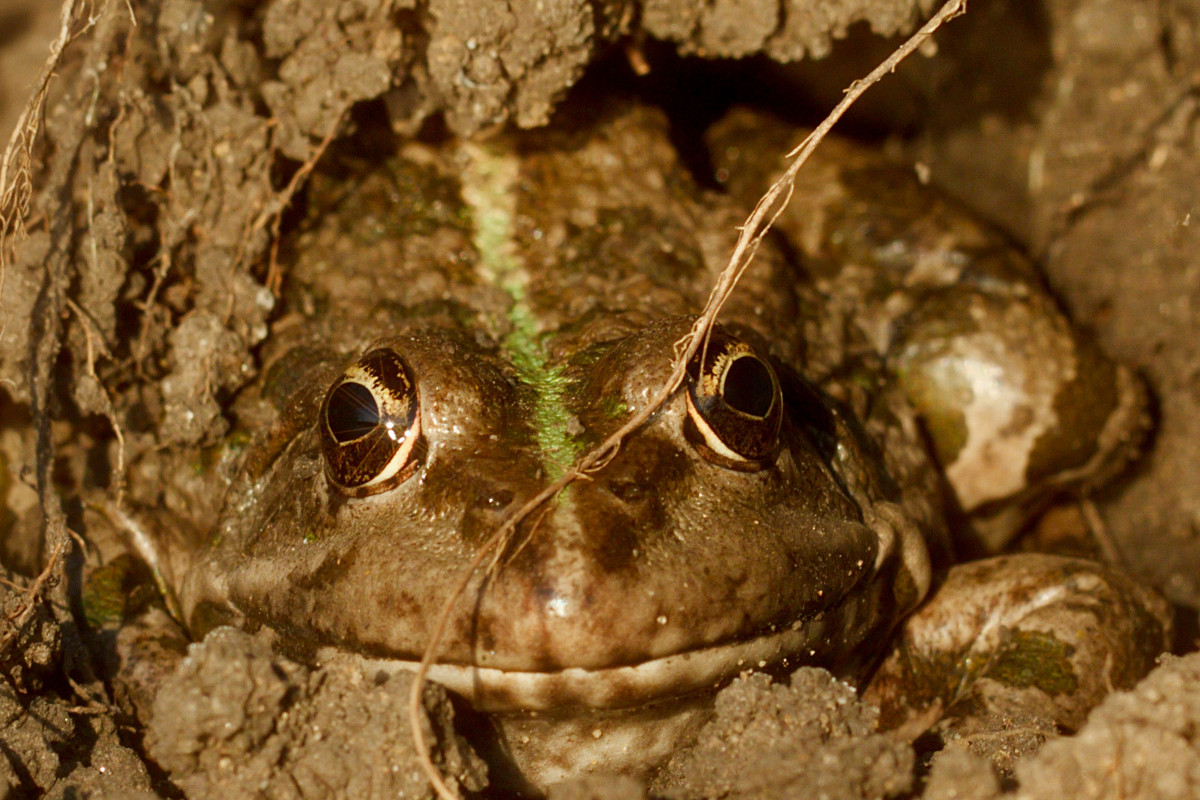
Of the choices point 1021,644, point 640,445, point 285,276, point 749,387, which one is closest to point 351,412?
point 640,445

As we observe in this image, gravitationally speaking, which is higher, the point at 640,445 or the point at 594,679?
the point at 640,445

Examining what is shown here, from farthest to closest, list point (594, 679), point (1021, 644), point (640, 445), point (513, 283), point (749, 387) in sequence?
1. point (513, 283)
2. point (1021, 644)
3. point (749, 387)
4. point (640, 445)
5. point (594, 679)

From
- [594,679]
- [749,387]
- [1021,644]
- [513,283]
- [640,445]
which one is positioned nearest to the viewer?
[594,679]

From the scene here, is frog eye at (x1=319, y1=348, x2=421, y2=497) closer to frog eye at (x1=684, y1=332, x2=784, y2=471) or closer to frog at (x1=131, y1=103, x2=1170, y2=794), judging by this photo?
frog at (x1=131, y1=103, x2=1170, y2=794)

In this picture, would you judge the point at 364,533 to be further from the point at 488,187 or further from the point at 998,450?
the point at 998,450

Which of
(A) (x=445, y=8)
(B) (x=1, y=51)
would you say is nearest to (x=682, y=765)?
(A) (x=445, y=8)

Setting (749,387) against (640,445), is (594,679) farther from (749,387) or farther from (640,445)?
(749,387)
